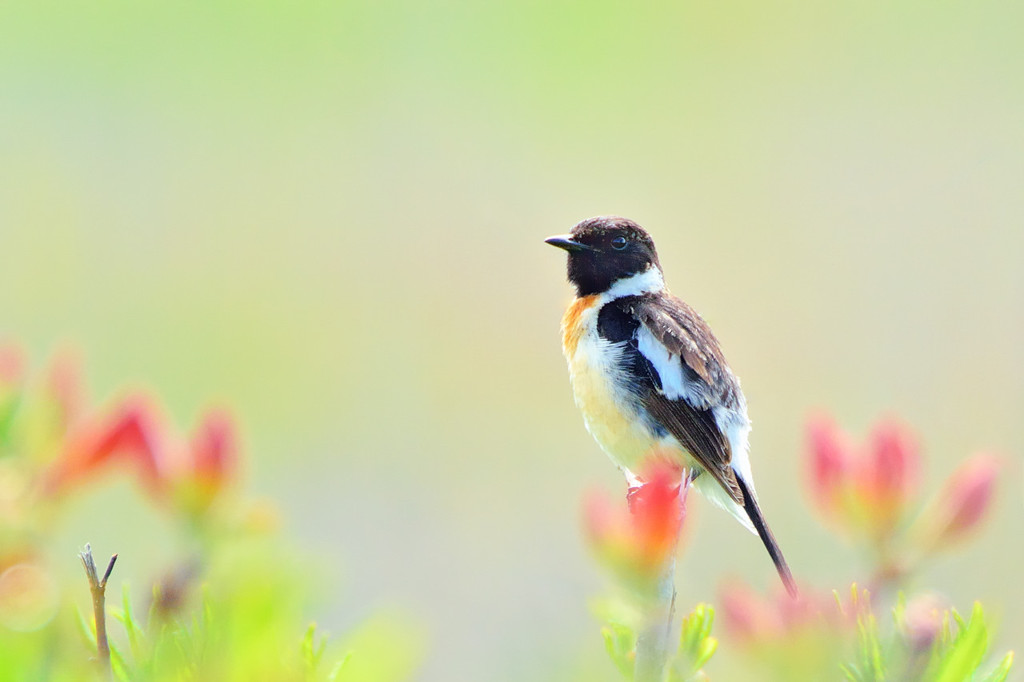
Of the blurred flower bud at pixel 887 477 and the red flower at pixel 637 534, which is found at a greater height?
the red flower at pixel 637 534

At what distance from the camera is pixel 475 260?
36.4 ft

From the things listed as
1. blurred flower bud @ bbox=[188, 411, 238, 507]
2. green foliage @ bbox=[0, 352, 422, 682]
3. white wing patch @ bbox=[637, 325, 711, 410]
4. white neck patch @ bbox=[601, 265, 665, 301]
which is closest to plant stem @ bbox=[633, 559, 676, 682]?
green foliage @ bbox=[0, 352, 422, 682]

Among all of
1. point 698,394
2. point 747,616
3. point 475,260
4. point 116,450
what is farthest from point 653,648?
point 475,260

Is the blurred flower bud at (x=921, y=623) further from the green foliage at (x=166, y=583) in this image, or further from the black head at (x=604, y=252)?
the black head at (x=604, y=252)

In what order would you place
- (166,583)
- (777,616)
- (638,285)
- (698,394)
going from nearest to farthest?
(777,616), (166,583), (698,394), (638,285)

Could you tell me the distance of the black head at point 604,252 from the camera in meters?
3.92

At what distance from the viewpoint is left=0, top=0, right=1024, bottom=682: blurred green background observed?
25.4ft

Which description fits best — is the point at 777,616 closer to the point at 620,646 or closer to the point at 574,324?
the point at 620,646

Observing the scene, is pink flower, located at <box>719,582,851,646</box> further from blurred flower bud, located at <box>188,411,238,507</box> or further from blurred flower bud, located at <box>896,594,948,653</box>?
blurred flower bud, located at <box>188,411,238,507</box>

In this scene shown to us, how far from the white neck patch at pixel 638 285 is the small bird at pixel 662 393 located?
9cm

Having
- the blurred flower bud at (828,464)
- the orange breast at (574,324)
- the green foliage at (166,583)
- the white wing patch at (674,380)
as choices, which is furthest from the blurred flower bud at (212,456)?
the orange breast at (574,324)

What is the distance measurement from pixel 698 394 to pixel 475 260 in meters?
7.69

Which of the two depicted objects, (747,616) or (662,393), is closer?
(747,616)

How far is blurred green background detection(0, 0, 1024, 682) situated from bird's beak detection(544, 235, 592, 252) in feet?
5.98
